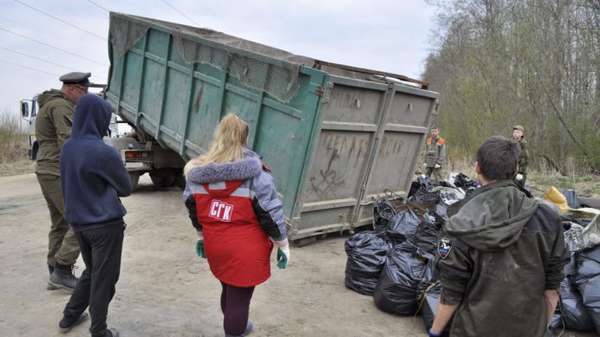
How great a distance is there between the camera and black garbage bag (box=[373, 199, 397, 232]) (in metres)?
5.52

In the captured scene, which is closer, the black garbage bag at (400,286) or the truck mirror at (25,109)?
the black garbage bag at (400,286)

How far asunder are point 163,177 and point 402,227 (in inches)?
226

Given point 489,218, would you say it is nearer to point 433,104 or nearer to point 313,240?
point 313,240

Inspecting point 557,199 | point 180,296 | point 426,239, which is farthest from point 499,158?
point 557,199

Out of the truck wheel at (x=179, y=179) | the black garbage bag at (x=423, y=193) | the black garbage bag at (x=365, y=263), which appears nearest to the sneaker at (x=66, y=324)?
the black garbage bag at (x=365, y=263)

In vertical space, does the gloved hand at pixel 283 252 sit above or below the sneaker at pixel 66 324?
above

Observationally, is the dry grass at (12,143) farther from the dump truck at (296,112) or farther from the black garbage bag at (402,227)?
the black garbage bag at (402,227)

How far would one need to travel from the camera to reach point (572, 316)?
3.57 meters

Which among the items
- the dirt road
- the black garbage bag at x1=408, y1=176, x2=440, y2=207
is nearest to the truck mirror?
the dirt road

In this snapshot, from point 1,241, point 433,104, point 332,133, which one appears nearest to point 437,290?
point 332,133

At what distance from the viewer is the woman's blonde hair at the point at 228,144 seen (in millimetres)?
2760

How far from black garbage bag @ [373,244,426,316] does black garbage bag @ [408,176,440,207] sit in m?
1.93

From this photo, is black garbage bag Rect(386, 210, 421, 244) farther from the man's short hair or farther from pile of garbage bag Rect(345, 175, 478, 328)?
the man's short hair

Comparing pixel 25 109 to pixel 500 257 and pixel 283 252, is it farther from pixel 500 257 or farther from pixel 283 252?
pixel 500 257
